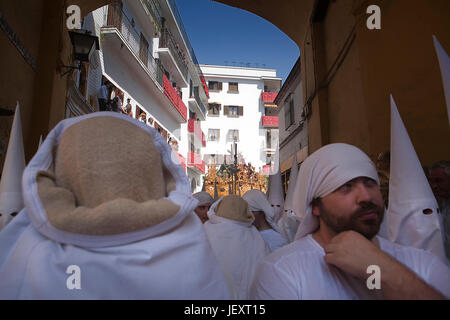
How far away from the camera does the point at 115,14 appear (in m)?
11.1

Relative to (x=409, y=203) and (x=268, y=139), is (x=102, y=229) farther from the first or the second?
(x=268, y=139)

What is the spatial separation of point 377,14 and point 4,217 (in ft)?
14.6

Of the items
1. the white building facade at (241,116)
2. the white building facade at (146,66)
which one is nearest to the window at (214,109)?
the white building facade at (241,116)

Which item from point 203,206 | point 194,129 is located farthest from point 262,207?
point 194,129

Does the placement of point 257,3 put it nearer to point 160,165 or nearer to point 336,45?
point 336,45

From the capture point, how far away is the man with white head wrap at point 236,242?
8.31 ft

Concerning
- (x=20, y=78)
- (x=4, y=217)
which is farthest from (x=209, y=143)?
(x=4, y=217)

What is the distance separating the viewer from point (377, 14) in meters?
3.90

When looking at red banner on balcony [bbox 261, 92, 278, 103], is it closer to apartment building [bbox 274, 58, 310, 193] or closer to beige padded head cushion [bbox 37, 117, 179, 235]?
apartment building [bbox 274, 58, 310, 193]

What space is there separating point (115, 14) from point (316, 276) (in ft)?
40.0

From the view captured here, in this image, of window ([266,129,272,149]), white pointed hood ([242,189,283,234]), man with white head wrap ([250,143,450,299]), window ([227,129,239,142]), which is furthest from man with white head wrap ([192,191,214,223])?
window ([266,129,272,149])

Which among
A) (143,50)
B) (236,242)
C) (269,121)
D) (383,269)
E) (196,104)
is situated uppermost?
(269,121)

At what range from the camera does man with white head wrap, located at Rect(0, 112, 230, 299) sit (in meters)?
0.94

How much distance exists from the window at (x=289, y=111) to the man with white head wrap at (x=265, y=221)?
10.1 m
